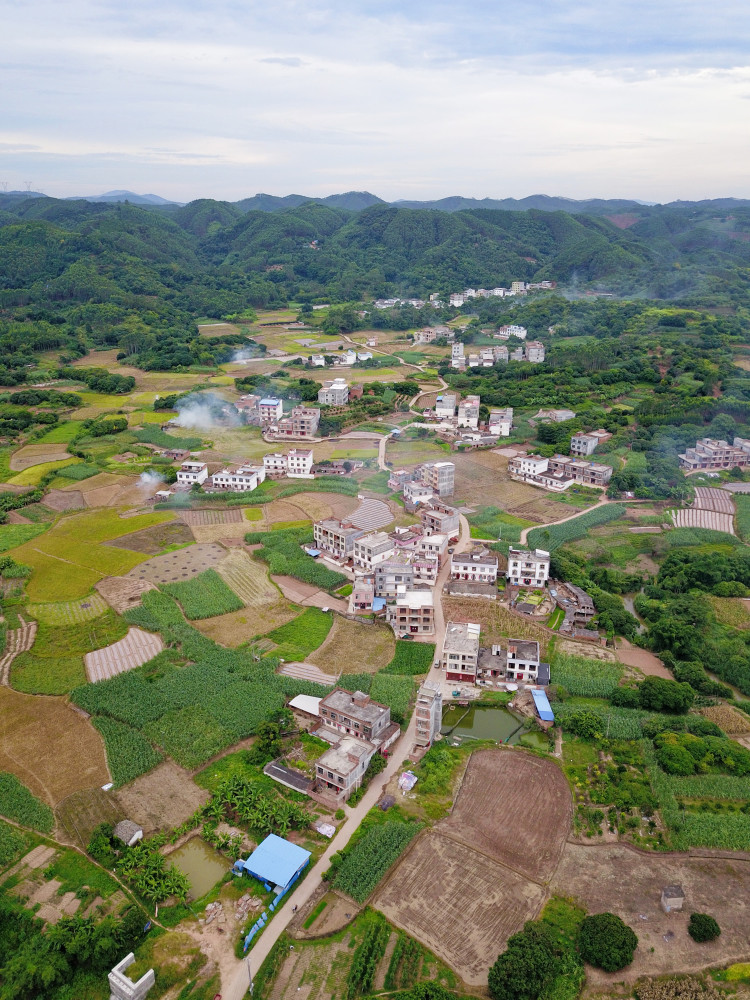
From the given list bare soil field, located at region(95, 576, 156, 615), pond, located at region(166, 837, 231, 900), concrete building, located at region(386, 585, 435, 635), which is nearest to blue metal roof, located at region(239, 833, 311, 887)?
pond, located at region(166, 837, 231, 900)

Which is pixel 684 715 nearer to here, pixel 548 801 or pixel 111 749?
pixel 548 801

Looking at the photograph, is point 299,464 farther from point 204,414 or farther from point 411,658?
point 411,658

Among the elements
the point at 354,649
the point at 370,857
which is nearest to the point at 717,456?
the point at 354,649

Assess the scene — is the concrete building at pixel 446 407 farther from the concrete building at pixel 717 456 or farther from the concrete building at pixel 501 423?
the concrete building at pixel 717 456

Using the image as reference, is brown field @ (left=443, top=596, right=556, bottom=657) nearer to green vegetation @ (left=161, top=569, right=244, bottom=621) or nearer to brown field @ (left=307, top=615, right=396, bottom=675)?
brown field @ (left=307, top=615, right=396, bottom=675)

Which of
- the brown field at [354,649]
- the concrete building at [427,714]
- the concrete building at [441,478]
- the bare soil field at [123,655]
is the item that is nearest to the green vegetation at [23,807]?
the bare soil field at [123,655]

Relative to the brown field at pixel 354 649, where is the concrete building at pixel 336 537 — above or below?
above
